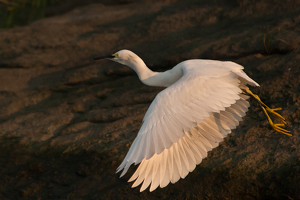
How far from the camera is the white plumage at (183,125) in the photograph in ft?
6.60

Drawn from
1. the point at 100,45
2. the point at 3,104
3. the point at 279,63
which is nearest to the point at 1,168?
the point at 3,104

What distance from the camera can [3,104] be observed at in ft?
13.4

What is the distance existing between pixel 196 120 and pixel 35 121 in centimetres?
226

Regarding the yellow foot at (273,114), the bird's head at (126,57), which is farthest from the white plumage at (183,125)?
the bird's head at (126,57)

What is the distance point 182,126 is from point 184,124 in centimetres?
2

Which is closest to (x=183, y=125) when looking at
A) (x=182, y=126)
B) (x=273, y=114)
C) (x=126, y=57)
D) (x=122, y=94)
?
(x=182, y=126)

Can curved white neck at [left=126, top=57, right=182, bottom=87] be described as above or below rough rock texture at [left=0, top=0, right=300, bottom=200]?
above

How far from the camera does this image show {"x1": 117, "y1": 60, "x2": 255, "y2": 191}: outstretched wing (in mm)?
2006

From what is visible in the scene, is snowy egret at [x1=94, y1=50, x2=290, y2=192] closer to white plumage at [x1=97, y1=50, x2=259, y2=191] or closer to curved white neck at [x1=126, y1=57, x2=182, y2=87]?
white plumage at [x1=97, y1=50, x2=259, y2=191]

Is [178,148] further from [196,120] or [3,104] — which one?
[3,104]

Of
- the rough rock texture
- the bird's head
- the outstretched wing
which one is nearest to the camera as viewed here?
the outstretched wing

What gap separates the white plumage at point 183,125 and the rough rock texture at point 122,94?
37cm

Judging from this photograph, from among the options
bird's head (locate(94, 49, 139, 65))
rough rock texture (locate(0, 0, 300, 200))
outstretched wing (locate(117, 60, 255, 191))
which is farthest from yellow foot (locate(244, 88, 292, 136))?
bird's head (locate(94, 49, 139, 65))

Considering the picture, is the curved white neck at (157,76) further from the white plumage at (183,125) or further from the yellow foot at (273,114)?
the yellow foot at (273,114)
